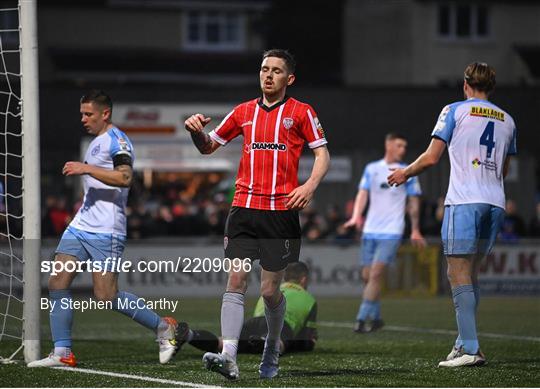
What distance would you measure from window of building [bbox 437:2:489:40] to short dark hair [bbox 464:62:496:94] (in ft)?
143

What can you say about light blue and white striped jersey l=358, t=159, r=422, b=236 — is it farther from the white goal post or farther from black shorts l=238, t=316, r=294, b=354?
the white goal post

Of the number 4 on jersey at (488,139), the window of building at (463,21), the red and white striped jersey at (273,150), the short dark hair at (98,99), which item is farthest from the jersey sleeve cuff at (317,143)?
the window of building at (463,21)

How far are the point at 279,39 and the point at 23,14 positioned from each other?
5051 centimetres

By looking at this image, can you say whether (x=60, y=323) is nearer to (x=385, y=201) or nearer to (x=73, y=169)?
(x=73, y=169)

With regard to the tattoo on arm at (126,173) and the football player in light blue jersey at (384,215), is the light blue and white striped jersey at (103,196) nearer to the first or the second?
the tattoo on arm at (126,173)

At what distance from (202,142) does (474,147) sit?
212 centimetres

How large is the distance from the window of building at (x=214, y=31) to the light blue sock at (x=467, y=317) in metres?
47.0

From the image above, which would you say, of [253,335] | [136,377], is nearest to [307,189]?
[136,377]

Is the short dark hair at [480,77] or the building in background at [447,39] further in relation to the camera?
the building in background at [447,39]

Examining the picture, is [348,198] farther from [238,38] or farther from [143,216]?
[238,38]

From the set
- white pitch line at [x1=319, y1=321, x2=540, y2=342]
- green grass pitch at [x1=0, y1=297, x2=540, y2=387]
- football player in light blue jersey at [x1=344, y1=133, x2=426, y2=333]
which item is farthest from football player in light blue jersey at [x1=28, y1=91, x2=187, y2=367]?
football player in light blue jersey at [x1=344, y1=133, x2=426, y2=333]

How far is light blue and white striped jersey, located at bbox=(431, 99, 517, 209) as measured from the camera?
9586 mm

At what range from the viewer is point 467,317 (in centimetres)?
959

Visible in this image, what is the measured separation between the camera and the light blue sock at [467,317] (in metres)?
9.59
